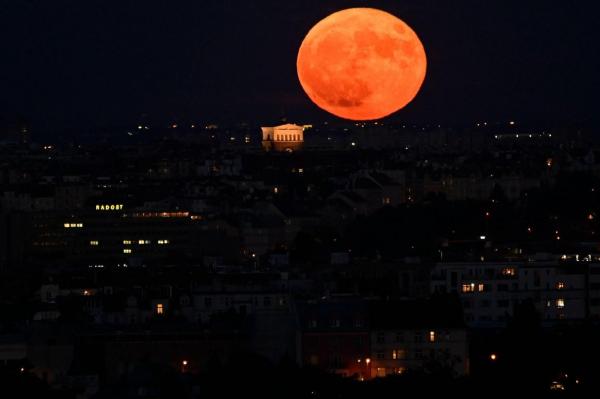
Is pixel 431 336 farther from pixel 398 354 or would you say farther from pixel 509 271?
pixel 509 271

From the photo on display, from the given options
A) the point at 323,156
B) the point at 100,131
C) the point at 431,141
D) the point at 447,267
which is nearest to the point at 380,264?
the point at 447,267

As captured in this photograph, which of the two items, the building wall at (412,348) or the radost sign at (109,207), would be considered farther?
the radost sign at (109,207)

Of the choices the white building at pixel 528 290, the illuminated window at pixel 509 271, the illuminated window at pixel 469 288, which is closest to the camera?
the white building at pixel 528 290

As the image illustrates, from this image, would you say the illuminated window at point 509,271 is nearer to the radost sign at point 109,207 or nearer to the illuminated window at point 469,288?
the illuminated window at point 469,288

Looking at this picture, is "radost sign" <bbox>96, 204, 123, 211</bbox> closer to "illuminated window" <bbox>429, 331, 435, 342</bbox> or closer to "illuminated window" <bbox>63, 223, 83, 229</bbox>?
"illuminated window" <bbox>63, 223, 83, 229</bbox>

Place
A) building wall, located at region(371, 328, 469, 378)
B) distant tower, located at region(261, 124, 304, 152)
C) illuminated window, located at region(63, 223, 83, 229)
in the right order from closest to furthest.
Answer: building wall, located at region(371, 328, 469, 378) → illuminated window, located at region(63, 223, 83, 229) → distant tower, located at region(261, 124, 304, 152)

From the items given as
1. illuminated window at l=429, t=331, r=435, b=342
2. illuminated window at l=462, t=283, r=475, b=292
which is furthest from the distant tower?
illuminated window at l=429, t=331, r=435, b=342

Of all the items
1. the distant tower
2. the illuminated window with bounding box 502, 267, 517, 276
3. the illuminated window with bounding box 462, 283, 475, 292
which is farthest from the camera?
the distant tower

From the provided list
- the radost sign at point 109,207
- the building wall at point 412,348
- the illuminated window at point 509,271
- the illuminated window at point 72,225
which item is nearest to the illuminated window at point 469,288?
the illuminated window at point 509,271

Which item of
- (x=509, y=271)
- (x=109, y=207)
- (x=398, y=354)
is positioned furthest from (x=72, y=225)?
(x=398, y=354)
